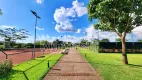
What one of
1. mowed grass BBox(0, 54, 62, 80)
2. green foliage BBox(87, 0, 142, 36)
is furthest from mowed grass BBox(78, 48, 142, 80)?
mowed grass BBox(0, 54, 62, 80)

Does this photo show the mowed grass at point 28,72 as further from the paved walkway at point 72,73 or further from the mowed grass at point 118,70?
the mowed grass at point 118,70

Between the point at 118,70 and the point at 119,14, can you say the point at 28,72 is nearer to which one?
the point at 118,70

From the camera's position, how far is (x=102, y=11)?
17.2 metres

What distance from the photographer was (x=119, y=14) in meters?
18.3

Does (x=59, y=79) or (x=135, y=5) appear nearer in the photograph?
(x=59, y=79)

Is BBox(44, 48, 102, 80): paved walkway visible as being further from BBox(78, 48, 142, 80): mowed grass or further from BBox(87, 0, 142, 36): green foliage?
BBox(87, 0, 142, 36): green foliage

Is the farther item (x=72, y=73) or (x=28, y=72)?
(x=28, y=72)

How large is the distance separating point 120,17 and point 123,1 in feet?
5.95

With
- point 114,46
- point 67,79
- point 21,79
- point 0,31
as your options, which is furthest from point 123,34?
point 0,31

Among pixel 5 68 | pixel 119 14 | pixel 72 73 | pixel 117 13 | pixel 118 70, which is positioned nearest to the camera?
pixel 72 73

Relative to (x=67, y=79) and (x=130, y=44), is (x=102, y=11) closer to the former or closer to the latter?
(x=67, y=79)

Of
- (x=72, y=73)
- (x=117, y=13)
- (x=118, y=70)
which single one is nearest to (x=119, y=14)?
(x=117, y=13)

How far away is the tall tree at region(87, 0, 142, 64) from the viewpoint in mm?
16830

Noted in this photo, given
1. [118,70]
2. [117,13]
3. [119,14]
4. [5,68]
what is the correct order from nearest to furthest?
[5,68] → [118,70] → [119,14] → [117,13]
